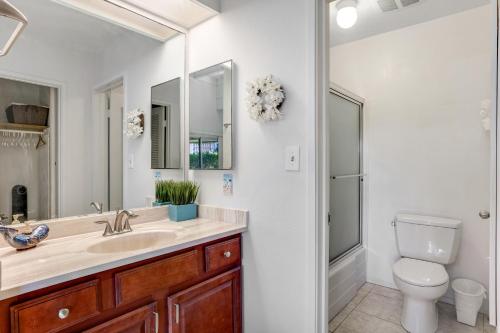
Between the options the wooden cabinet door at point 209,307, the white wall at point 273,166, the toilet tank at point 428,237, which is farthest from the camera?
the toilet tank at point 428,237

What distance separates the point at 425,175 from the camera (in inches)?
96.0

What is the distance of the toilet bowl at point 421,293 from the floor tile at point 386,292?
42 cm

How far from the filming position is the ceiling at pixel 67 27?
136 centimetres

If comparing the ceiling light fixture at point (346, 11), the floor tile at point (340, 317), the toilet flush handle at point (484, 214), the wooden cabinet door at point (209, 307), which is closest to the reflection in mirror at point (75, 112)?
the wooden cabinet door at point (209, 307)

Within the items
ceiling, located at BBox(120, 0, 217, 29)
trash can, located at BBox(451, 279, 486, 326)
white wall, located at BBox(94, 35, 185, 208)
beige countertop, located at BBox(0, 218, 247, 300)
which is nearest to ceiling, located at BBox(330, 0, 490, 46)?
ceiling, located at BBox(120, 0, 217, 29)

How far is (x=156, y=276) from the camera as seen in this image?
1.20m

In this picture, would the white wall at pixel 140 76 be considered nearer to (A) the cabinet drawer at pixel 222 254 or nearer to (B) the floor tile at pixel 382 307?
(A) the cabinet drawer at pixel 222 254

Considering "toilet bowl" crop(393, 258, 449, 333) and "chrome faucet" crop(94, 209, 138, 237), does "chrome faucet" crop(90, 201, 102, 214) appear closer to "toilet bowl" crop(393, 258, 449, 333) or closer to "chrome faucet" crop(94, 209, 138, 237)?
"chrome faucet" crop(94, 209, 138, 237)

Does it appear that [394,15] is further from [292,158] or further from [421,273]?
[421,273]

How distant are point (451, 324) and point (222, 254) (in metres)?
1.85

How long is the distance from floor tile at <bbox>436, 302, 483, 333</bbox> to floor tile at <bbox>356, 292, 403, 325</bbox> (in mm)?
276

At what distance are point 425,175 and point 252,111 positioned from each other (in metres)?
1.81

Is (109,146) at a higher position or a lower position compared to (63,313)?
higher

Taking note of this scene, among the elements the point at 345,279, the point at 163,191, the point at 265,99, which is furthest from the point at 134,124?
the point at 345,279
